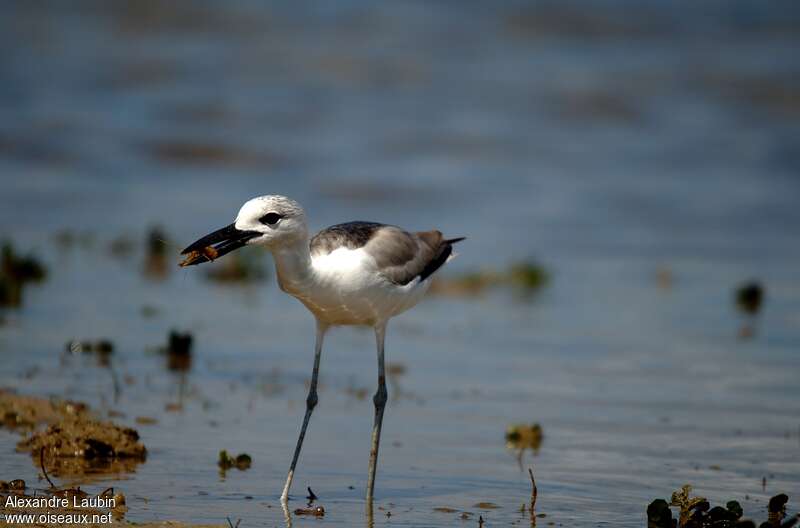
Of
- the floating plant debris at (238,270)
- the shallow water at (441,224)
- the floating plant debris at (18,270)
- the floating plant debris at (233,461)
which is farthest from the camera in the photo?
the floating plant debris at (238,270)

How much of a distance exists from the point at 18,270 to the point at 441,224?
5.91 metres

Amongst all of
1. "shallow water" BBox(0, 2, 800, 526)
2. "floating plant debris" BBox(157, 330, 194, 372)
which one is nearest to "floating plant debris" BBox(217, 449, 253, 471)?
"shallow water" BBox(0, 2, 800, 526)

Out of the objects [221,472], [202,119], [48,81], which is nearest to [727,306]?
[221,472]

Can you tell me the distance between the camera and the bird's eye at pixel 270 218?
5836 mm

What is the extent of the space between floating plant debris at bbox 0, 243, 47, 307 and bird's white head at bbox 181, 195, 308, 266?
5.50m

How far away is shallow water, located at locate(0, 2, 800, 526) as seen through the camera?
22.9 ft

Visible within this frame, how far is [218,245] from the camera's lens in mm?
5840

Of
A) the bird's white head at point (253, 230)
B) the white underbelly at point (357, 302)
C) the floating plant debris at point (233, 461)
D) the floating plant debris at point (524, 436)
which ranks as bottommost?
the floating plant debris at point (233, 461)

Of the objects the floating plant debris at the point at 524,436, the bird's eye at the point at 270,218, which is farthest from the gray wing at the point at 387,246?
the floating plant debris at the point at 524,436

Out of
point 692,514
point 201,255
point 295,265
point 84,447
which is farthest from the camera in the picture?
point 84,447

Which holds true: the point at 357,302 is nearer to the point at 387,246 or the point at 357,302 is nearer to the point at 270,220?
the point at 387,246

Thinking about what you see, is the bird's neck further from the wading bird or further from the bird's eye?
the bird's eye

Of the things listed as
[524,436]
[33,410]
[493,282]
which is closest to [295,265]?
[524,436]

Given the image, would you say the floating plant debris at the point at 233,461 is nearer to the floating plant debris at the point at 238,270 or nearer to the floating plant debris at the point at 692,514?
the floating plant debris at the point at 692,514
